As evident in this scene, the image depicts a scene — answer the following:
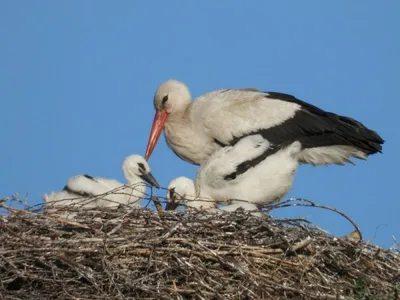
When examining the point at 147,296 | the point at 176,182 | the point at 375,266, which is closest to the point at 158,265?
the point at 147,296

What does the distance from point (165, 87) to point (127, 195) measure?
193 cm

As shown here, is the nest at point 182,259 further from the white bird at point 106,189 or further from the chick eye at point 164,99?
the chick eye at point 164,99

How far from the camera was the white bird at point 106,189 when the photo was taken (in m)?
8.17

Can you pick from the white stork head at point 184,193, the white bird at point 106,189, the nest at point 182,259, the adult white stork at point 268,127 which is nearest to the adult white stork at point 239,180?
the white stork head at point 184,193

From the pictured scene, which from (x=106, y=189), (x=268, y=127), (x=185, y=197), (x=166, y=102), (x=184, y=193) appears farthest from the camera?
(x=166, y=102)

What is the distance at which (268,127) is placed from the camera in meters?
9.78

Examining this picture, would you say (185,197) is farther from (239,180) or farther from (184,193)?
(239,180)

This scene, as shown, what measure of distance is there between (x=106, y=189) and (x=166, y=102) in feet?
6.41

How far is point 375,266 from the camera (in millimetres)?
7352

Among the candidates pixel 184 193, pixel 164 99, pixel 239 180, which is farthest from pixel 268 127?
pixel 184 193

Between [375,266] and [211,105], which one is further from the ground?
[211,105]

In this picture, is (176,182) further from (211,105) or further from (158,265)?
(158,265)

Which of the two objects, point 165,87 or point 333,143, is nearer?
point 333,143

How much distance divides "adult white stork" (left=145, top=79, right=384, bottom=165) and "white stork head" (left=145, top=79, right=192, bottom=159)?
0.15 meters
